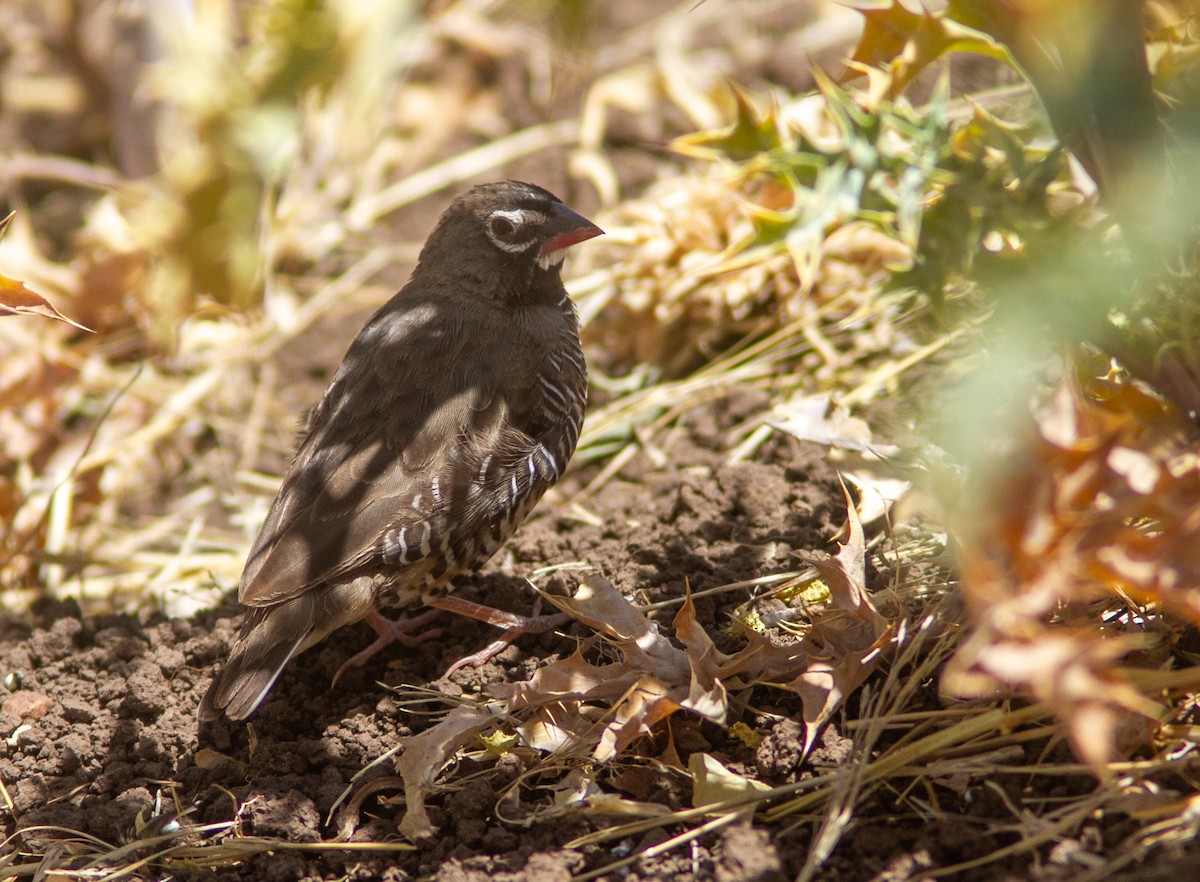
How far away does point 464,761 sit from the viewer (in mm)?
2957

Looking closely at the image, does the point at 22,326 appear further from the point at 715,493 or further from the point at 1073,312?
the point at 1073,312

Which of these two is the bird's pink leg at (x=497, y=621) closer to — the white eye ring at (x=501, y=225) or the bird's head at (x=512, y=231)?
the bird's head at (x=512, y=231)

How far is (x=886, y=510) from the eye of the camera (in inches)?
123

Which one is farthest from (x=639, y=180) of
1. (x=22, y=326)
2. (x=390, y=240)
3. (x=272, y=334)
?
(x=22, y=326)

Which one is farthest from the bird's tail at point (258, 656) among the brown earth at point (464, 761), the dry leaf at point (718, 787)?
the dry leaf at point (718, 787)

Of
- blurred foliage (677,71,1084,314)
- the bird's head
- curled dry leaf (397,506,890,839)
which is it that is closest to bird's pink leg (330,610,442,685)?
curled dry leaf (397,506,890,839)

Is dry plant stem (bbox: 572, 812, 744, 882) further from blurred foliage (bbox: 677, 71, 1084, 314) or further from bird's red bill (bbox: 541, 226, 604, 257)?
bird's red bill (bbox: 541, 226, 604, 257)

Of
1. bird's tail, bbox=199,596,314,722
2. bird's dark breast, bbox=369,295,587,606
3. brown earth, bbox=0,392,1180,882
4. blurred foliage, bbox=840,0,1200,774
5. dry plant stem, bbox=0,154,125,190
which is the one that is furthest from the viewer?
dry plant stem, bbox=0,154,125,190

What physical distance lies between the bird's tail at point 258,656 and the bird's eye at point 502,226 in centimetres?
147

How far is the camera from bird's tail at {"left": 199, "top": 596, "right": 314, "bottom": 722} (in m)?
3.13

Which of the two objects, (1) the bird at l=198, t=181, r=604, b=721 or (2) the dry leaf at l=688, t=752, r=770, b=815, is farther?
(1) the bird at l=198, t=181, r=604, b=721

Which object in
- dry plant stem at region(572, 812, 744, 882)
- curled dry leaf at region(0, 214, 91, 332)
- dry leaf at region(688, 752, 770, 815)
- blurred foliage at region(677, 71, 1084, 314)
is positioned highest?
curled dry leaf at region(0, 214, 91, 332)

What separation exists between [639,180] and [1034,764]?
161 inches

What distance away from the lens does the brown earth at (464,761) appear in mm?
2494
